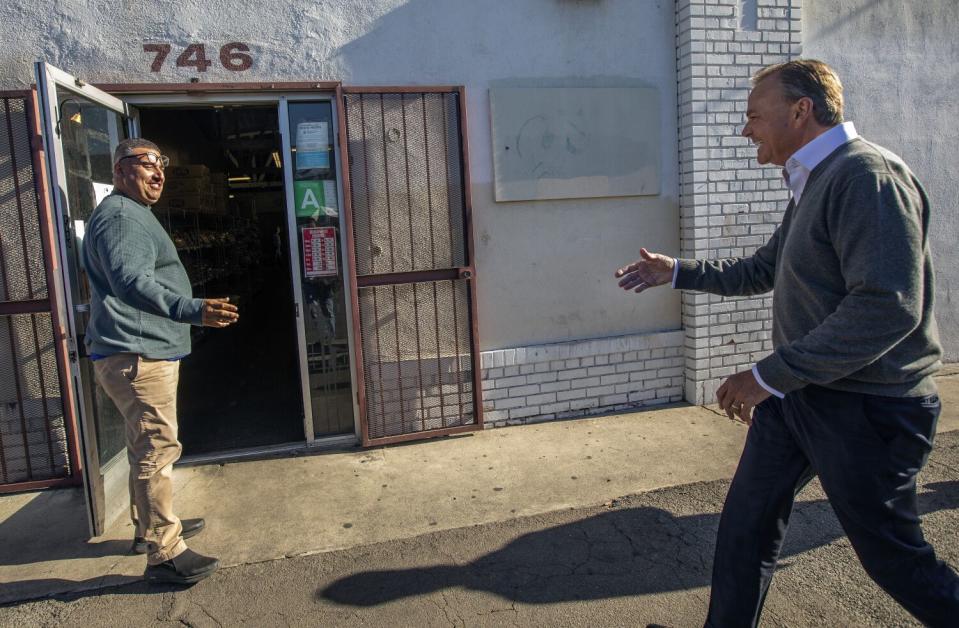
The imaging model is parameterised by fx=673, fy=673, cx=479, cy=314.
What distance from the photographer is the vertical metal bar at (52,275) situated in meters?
4.19

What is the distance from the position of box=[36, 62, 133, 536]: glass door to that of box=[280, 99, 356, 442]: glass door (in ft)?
3.81

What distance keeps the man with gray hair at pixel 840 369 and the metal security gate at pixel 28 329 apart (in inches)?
161

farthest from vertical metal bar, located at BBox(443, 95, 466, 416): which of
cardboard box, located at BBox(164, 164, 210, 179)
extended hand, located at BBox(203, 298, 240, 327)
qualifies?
cardboard box, located at BBox(164, 164, 210, 179)

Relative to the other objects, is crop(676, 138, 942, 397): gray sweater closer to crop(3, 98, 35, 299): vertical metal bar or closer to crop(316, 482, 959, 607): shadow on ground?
crop(316, 482, 959, 607): shadow on ground

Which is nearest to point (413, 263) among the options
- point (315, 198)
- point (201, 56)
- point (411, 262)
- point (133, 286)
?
point (411, 262)

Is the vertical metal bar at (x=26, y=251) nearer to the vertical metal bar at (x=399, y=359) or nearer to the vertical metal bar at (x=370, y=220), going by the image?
the vertical metal bar at (x=370, y=220)

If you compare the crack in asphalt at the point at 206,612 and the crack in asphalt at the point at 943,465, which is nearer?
the crack in asphalt at the point at 206,612

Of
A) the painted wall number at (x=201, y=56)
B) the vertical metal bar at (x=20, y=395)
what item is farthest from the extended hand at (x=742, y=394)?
the vertical metal bar at (x=20, y=395)

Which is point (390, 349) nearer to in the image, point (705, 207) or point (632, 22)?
point (705, 207)

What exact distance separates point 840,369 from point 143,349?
2.99 m

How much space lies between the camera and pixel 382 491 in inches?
170

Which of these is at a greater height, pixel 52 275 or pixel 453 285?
pixel 52 275

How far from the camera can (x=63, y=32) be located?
4352 mm

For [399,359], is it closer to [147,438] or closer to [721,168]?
[147,438]
